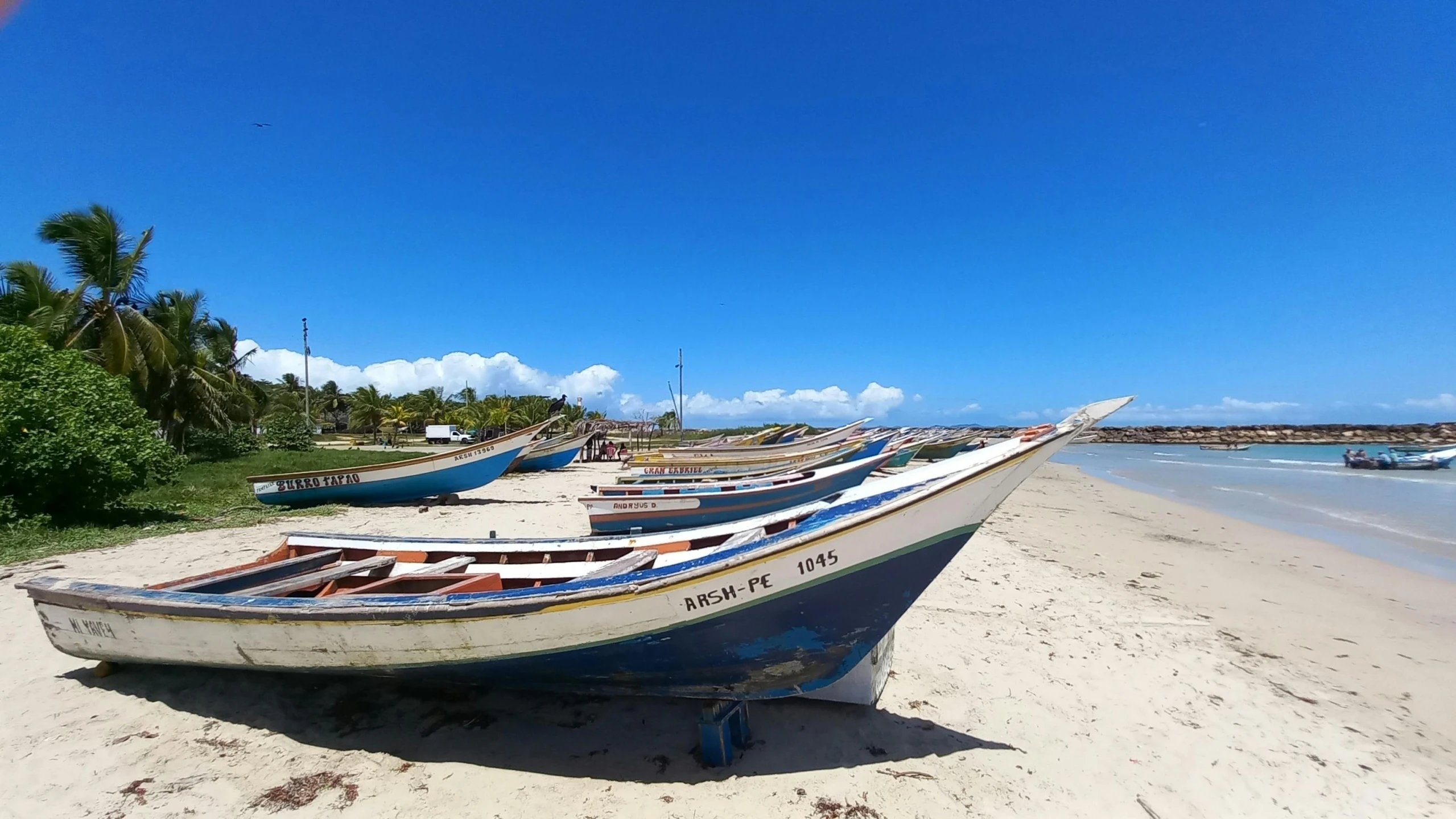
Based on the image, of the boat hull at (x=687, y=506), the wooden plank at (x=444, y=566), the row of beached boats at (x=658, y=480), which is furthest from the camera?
the row of beached boats at (x=658, y=480)

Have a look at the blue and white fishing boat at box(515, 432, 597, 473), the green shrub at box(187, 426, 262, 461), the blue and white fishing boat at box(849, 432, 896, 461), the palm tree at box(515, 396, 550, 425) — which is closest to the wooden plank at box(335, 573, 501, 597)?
the blue and white fishing boat at box(849, 432, 896, 461)

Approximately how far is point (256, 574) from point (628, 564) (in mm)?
3254

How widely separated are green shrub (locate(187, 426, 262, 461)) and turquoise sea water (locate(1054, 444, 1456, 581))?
35499 mm

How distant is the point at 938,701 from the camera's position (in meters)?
4.37

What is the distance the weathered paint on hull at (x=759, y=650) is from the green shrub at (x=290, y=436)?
34876 millimetres

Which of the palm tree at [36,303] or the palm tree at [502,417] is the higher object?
the palm tree at [36,303]

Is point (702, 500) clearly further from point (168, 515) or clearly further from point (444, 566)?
point (168, 515)

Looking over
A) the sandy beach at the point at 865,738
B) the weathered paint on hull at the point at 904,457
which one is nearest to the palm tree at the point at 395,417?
the weathered paint on hull at the point at 904,457

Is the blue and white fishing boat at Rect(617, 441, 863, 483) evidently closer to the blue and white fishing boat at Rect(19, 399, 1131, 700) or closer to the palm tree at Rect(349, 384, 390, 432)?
the blue and white fishing boat at Rect(19, 399, 1131, 700)

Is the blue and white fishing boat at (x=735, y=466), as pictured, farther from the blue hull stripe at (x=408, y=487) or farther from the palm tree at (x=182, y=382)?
the palm tree at (x=182, y=382)

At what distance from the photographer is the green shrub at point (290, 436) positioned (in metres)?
31.7

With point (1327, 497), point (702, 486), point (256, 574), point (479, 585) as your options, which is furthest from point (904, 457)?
point (256, 574)

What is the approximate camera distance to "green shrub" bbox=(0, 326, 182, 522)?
8375mm

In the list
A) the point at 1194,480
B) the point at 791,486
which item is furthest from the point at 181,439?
the point at 1194,480
